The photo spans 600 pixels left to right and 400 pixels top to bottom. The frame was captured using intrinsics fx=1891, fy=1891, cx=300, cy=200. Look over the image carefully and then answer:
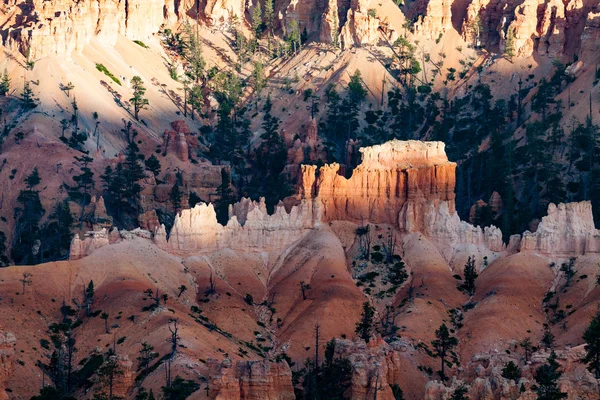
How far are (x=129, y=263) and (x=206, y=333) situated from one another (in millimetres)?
13751

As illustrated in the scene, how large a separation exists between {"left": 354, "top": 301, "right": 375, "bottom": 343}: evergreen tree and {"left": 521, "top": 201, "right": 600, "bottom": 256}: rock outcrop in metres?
17.9

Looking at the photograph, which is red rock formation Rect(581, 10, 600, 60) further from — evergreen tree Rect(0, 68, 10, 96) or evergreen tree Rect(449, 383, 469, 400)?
evergreen tree Rect(449, 383, 469, 400)

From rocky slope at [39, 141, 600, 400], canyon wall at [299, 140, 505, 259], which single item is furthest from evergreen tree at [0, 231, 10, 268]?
canyon wall at [299, 140, 505, 259]

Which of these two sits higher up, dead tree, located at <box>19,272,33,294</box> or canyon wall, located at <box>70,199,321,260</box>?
canyon wall, located at <box>70,199,321,260</box>

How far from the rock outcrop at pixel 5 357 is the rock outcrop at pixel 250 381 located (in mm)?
13943

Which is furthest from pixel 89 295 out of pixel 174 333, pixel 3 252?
pixel 3 252

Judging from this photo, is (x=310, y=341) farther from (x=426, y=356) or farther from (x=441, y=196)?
(x=441, y=196)

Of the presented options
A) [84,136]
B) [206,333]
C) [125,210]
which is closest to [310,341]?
[206,333]

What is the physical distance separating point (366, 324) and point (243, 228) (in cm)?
2228

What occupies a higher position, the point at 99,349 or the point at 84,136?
the point at 84,136

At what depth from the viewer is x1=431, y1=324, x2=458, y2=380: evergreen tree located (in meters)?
139

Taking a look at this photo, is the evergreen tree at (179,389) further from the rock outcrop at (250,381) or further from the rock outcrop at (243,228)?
the rock outcrop at (243,228)

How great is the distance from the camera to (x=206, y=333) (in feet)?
460

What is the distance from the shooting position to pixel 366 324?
467 ft
